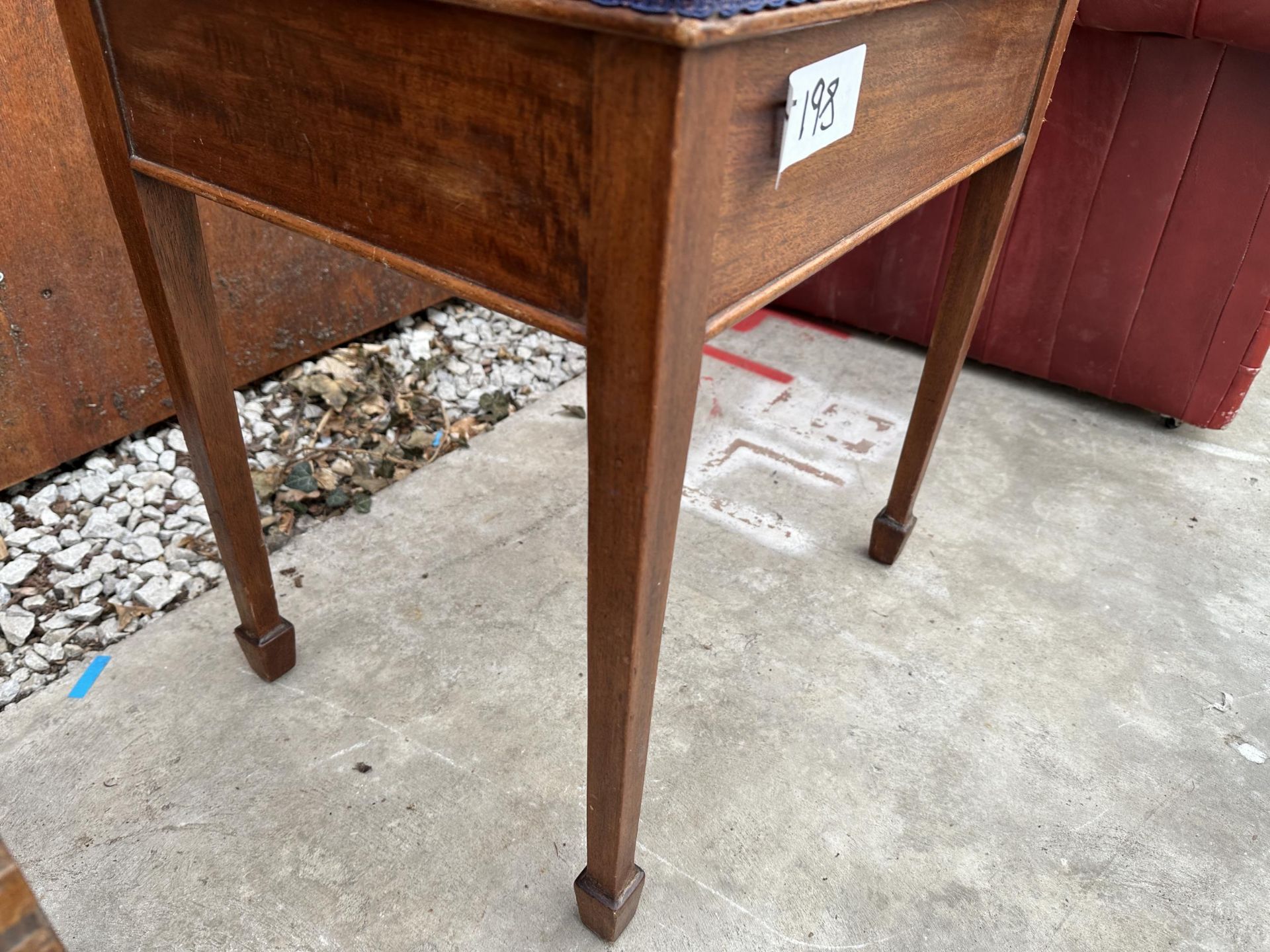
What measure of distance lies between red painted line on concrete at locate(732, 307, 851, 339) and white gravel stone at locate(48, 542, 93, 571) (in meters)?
1.59

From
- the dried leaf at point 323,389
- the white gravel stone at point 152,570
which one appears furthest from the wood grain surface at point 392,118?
the dried leaf at point 323,389

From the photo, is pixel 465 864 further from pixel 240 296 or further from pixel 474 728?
pixel 240 296

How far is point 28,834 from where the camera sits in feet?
3.59

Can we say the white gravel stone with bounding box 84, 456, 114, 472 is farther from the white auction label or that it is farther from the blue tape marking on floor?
the white auction label

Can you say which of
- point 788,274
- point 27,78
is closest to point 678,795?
point 788,274

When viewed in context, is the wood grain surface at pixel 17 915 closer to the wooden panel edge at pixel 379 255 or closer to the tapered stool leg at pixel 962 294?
the wooden panel edge at pixel 379 255

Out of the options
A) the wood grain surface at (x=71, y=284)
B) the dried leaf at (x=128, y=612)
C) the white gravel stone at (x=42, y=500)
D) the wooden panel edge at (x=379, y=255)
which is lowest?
the dried leaf at (x=128, y=612)

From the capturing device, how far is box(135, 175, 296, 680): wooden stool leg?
972 millimetres

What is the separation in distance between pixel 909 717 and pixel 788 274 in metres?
0.82

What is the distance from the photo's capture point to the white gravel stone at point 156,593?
4.74 feet

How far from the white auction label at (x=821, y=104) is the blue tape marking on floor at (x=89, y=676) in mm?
1224

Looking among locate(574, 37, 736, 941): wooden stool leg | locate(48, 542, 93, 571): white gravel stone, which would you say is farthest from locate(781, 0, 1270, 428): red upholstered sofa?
locate(48, 542, 93, 571): white gravel stone

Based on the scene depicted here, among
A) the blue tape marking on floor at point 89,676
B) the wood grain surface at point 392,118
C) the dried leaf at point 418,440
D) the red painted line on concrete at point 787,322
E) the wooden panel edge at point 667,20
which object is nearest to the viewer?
the wooden panel edge at point 667,20

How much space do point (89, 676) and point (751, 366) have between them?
155 centimetres
